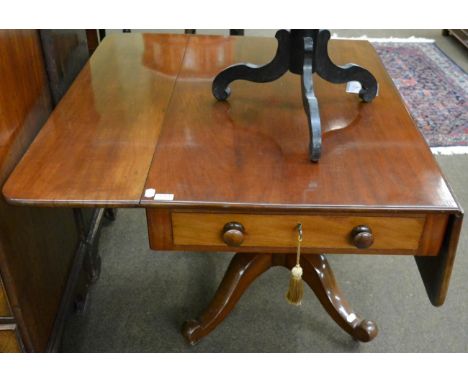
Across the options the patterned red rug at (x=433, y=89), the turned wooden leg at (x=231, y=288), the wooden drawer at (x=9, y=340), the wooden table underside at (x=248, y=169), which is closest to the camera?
the wooden table underside at (x=248, y=169)

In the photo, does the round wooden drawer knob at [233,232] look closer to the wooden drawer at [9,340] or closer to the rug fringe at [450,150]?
the wooden drawer at [9,340]

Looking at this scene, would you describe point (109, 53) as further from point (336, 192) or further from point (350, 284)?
point (350, 284)

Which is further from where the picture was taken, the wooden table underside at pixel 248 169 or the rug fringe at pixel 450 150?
the rug fringe at pixel 450 150

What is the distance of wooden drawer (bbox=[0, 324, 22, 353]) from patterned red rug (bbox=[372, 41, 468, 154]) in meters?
1.71

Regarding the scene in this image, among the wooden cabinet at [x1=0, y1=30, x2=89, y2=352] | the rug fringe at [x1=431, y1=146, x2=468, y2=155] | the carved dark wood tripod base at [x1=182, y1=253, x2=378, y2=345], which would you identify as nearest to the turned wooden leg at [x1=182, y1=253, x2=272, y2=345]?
the carved dark wood tripod base at [x1=182, y1=253, x2=378, y2=345]

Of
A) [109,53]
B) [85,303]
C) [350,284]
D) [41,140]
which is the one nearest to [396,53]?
[350,284]

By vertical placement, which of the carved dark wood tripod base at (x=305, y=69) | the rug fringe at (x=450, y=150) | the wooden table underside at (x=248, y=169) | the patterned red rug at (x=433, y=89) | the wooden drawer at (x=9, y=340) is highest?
the carved dark wood tripod base at (x=305, y=69)

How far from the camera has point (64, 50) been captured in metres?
1.18

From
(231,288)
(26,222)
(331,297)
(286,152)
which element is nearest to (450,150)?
(331,297)

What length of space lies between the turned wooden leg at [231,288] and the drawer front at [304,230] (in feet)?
1.31

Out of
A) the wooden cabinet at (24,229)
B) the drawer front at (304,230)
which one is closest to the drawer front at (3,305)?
the wooden cabinet at (24,229)

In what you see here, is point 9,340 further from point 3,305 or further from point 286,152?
point 286,152

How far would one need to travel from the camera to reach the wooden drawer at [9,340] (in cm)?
93
